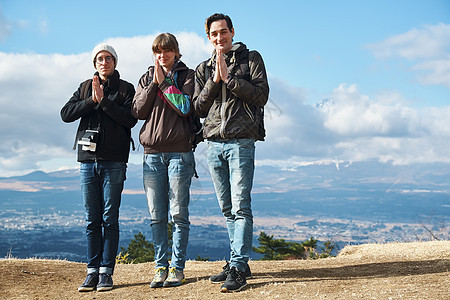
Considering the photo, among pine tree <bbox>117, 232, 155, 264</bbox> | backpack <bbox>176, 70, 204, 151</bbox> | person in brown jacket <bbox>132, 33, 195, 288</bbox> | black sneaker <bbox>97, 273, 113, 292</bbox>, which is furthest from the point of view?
pine tree <bbox>117, 232, 155, 264</bbox>

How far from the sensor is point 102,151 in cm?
559

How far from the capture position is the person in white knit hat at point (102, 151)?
18.4 ft

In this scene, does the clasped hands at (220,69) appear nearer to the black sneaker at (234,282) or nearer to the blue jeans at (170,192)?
the blue jeans at (170,192)

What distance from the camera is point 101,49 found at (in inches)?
227

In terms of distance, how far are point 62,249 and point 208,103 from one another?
8426cm

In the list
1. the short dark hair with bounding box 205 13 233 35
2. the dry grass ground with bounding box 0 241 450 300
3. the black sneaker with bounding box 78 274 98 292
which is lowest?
the dry grass ground with bounding box 0 241 450 300

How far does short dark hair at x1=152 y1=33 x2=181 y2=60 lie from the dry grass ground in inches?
115

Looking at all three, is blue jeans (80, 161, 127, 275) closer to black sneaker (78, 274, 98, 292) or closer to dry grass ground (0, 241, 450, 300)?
black sneaker (78, 274, 98, 292)

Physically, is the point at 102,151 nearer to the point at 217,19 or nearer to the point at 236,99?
the point at 236,99

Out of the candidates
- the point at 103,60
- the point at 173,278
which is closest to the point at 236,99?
the point at 103,60

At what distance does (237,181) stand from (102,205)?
6.02 feet

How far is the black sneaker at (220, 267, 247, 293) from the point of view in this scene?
516 cm

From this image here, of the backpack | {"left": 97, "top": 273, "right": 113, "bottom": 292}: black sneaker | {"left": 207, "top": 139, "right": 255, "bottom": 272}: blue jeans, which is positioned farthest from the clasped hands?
{"left": 97, "top": 273, "right": 113, "bottom": 292}: black sneaker

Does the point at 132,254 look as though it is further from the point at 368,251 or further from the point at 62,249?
the point at 62,249
